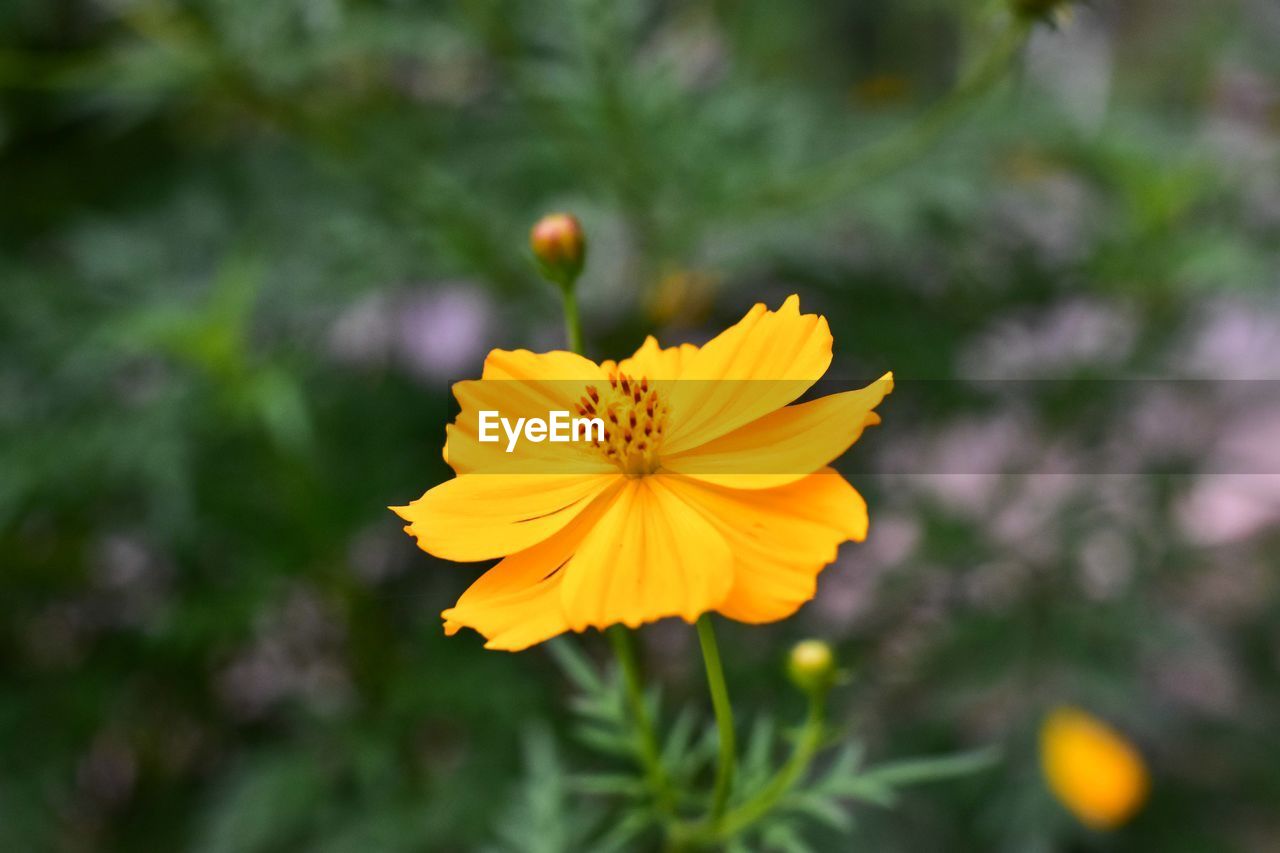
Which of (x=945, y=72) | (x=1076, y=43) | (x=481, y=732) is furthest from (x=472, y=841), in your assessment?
(x=1076, y=43)

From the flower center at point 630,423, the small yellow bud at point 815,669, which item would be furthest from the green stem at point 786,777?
the flower center at point 630,423

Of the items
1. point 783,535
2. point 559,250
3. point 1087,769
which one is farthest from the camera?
point 1087,769

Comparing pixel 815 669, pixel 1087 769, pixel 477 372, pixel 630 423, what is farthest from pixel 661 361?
pixel 1087 769

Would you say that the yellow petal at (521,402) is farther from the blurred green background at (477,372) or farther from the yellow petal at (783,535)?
the blurred green background at (477,372)

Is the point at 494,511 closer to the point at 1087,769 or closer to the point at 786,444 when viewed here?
the point at 786,444

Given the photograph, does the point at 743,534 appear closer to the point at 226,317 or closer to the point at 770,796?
the point at 770,796
